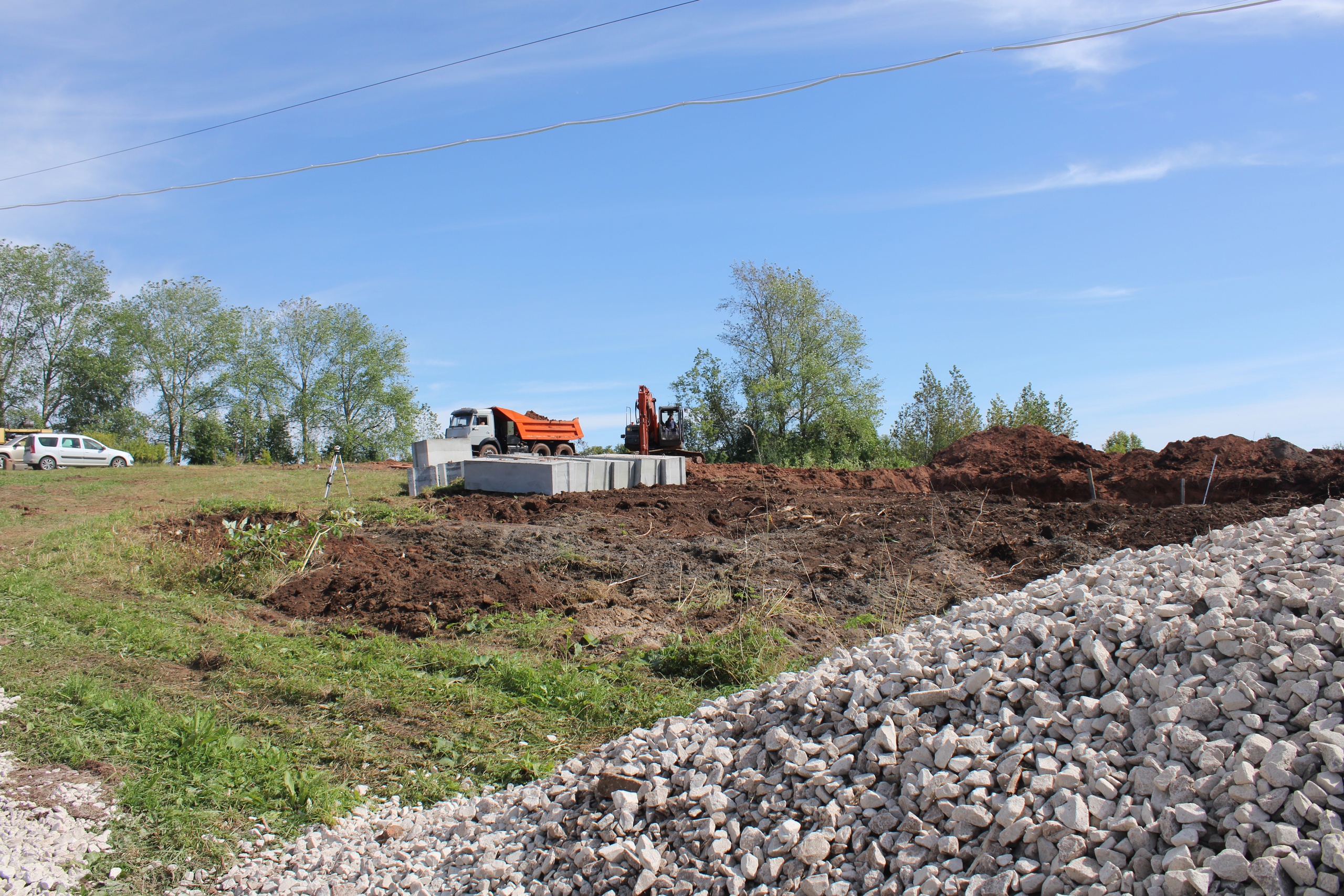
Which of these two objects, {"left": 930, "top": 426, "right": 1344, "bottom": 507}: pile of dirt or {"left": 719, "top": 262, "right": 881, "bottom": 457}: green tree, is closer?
{"left": 930, "top": 426, "right": 1344, "bottom": 507}: pile of dirt

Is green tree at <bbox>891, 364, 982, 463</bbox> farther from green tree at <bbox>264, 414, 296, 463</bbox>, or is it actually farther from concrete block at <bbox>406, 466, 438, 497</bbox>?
green tree at <bbox>264, 414, 296, 463</bbox>

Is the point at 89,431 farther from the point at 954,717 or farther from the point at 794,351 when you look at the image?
the point at 954,717

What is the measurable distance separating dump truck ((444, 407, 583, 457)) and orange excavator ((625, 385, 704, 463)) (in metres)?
2.47

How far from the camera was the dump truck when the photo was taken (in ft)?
74.6

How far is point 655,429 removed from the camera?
82.1 feet

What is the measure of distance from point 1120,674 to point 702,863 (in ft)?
5.99

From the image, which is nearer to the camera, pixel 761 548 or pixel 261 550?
pixel 261 550

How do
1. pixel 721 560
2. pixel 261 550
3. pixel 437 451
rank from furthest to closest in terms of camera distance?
pixel 437 451, pixel 721 560, pixel 261 550

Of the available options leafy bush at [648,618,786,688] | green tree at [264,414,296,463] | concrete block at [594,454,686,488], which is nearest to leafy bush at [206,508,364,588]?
leafy bush at [648,618,786,688]

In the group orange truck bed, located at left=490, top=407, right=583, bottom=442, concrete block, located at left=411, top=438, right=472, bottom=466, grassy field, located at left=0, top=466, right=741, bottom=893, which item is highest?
orange truck bed, located at left=490, top=407, right=583, bottom=442

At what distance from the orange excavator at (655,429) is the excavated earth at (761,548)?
851 cm

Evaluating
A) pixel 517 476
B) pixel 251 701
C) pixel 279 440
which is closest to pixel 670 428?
pixel 517 476

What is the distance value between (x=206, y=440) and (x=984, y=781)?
43.2m

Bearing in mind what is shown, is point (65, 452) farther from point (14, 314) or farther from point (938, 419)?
point (938, 419)
